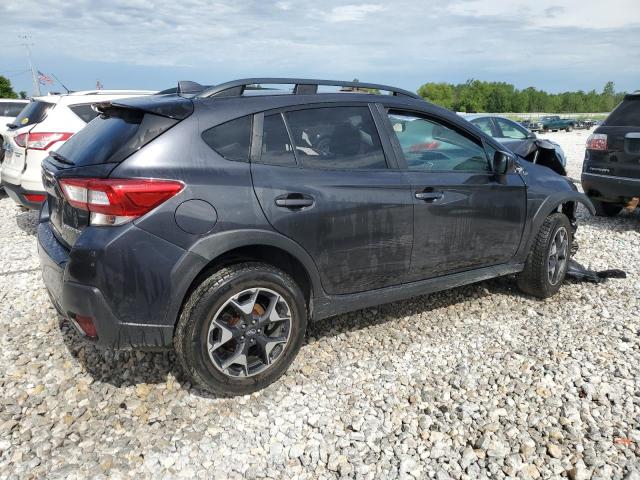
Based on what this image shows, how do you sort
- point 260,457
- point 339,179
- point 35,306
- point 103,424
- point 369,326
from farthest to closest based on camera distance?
point 35,306 → point 369,326 → point 339,179 → point 103,424 → point 260,457

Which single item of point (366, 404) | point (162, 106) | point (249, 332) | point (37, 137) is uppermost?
point (162, 106)

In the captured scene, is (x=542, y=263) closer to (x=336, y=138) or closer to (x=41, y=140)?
(x=336, y=138)

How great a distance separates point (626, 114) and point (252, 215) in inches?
248

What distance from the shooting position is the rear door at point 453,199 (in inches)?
141

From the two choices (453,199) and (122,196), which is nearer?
(122,196)

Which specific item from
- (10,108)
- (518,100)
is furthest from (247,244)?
(518,100)

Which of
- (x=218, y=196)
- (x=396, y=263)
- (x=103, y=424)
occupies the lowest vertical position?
(x=103, y=424)

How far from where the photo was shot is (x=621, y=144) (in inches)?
270

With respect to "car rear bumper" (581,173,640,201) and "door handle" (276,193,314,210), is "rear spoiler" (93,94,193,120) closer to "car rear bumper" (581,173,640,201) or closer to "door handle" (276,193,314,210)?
"door handle" (276,193,314,210)

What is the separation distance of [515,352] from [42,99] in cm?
644

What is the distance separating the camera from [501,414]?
296 cm

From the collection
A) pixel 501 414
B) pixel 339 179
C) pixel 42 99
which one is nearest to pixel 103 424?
pixel 339 179

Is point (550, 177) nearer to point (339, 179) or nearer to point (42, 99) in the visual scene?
point (339, 179)

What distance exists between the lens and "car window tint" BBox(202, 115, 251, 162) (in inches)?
113
